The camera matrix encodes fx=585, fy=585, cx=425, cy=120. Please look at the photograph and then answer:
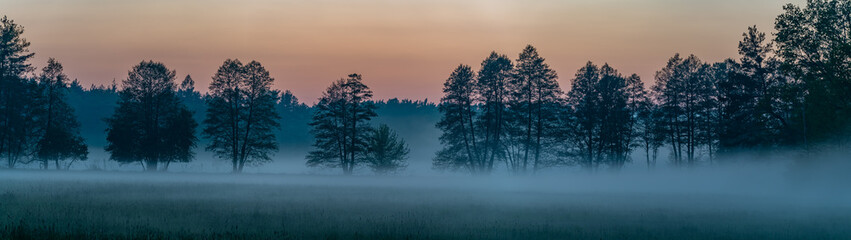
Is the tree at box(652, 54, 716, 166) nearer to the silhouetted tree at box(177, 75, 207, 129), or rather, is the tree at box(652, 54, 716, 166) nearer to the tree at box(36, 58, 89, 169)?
the tree at box(36, 58, 89, 169)

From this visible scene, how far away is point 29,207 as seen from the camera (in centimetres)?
2014

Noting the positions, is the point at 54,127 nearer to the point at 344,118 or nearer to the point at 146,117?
the point at 146,117

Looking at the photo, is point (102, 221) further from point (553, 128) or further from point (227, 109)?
point (553, 128)

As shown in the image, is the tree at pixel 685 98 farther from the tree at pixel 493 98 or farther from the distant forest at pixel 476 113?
the tree at pixel 493 98

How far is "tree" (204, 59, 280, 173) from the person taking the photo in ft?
174

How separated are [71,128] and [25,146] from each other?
5805 mm

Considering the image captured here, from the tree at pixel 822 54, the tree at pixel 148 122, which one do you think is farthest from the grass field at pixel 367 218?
the tree at pixel 148 122

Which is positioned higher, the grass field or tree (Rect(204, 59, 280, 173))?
tree (Rect(204, 59, 280, 173))

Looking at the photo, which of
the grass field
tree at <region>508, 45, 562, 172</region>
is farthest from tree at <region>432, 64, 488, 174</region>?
the grass field

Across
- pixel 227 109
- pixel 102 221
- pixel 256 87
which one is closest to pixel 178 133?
pixel 227 109

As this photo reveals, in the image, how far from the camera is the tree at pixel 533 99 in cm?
5341

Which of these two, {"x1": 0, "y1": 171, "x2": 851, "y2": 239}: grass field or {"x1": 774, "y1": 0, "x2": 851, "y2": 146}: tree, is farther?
{"x1": 774, "y1": 0, "x2": 851, "y2": 146}: tree

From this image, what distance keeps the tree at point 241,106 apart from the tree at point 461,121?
1615 centimetres

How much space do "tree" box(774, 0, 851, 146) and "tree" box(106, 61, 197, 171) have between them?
4737cm
